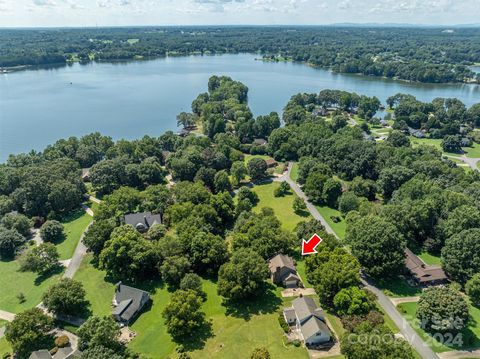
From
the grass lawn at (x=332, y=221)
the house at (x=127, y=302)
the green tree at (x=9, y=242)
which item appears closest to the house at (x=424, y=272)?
the grass lawn at (x=332, y=221)

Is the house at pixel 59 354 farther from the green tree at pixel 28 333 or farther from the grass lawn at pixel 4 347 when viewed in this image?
the grass lawn at pixel 4 347

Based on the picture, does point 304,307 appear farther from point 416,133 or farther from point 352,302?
point 416,133

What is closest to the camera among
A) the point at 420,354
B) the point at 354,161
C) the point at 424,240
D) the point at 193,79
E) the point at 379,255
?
the point at 420,354

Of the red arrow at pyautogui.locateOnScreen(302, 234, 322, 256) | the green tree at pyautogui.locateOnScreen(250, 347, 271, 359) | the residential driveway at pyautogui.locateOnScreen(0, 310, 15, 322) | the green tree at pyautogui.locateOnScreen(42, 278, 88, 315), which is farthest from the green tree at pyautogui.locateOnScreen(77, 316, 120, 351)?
the red arrow at pyautogui.locateOnScreen(302, 234, 322, 256)

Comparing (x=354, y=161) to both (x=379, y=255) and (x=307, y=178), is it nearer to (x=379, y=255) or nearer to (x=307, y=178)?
(x=307, y=178)

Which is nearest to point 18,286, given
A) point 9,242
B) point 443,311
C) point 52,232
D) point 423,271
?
point 9,242

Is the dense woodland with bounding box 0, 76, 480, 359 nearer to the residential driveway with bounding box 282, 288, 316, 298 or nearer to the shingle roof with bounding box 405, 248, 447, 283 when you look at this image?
the shingle roof with bounding box 405, 248, 447, 283

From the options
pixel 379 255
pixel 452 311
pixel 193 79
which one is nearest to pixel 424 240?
pixel 379 255
